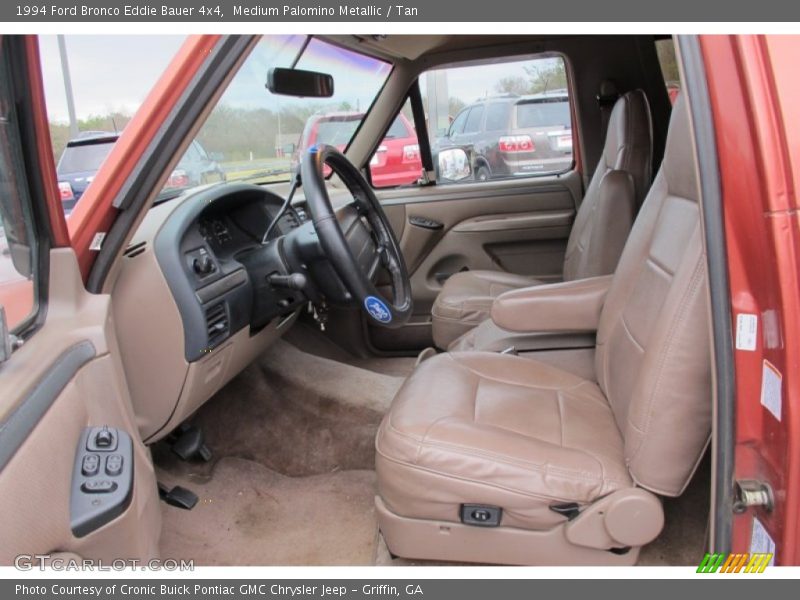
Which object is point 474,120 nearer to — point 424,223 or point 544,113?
point 544,113

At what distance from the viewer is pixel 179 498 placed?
6.09 feet

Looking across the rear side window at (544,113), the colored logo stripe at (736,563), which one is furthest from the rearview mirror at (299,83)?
the colored logo stripe at (736,563)

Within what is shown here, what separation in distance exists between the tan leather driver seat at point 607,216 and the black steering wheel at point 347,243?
1.72 feet

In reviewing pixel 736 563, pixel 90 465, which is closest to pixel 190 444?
pixel 90 465

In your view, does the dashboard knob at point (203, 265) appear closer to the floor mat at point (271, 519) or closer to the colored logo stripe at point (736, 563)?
the floor mat at point (271, 519)

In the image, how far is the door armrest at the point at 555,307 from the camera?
6.24 ft

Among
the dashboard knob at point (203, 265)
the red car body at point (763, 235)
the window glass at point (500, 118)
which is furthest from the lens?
the window glass at point (500, 118)

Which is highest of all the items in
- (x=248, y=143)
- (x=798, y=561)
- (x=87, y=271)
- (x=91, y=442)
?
(x=248, y=143)

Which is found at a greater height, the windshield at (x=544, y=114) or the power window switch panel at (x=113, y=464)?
the windshield at (x=544, y=114)

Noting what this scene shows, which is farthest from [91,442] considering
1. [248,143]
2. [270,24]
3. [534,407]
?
[248,143]

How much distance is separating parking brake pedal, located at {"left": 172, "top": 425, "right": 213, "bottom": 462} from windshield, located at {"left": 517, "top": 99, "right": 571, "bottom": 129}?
220 cm

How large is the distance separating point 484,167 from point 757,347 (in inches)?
99.0

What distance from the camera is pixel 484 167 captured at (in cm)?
334

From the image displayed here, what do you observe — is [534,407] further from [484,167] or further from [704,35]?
[484,167]
